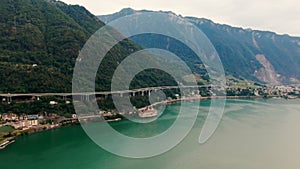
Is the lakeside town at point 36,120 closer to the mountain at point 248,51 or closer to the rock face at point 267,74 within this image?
the mountain at point 248,51

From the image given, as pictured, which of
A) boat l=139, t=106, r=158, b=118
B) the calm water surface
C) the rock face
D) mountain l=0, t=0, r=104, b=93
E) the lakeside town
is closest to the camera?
the calm water surface

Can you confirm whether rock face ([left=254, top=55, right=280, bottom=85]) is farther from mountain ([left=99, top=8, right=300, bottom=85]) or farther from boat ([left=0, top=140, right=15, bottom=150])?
boat ([left=0, top=140, right=15, bottom=150])

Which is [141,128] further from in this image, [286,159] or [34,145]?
[286,159]

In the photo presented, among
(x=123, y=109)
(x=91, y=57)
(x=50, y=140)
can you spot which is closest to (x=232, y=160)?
(x=50, y=140)

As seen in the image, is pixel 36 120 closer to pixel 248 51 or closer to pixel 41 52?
pixel 41 52

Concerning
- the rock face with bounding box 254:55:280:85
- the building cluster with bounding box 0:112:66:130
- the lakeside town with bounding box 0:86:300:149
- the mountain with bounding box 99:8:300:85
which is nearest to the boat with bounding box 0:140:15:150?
the lakeside town with bounding box 0:86:300:149
